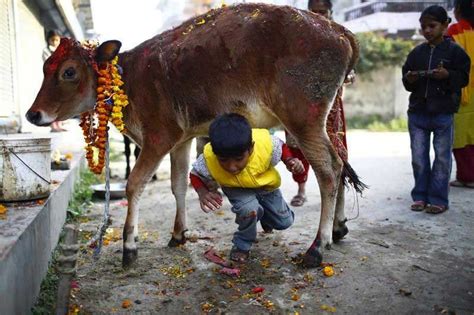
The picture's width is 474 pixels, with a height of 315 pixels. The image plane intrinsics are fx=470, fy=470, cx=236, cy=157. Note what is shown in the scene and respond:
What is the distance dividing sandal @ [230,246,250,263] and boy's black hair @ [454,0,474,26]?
420 cm

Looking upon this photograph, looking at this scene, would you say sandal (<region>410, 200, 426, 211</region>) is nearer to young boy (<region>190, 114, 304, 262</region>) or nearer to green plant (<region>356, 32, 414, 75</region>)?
young boy (<region>190, 114, 304, 262</region>)

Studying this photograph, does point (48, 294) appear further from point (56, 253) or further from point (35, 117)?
point (35, 117)

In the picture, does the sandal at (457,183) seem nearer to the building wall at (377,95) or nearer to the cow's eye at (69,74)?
the cow's eye at (69,74)

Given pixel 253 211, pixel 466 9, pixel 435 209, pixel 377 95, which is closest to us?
pixel 253 211

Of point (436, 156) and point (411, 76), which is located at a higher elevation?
point (411, 76)

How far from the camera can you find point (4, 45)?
664 centimetres

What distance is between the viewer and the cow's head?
3.80m

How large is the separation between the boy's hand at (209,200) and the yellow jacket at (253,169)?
0.52 feet

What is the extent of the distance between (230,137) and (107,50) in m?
1.44

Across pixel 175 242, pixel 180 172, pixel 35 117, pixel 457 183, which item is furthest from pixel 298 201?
pixel 35 117

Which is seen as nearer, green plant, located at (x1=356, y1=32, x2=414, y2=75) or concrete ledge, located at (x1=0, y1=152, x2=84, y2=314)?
concrete ledge, located at (x1=0, y1=152, x2=84, y2=314)

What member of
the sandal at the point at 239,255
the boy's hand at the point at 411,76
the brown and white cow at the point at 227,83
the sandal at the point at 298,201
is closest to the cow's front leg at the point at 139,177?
the brown and white cow at the point at 227,83

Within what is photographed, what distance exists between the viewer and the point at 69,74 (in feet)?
12.6

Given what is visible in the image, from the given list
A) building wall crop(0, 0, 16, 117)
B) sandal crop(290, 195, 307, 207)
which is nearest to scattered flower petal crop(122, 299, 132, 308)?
sandal crop(290, 195, 307, 207)
